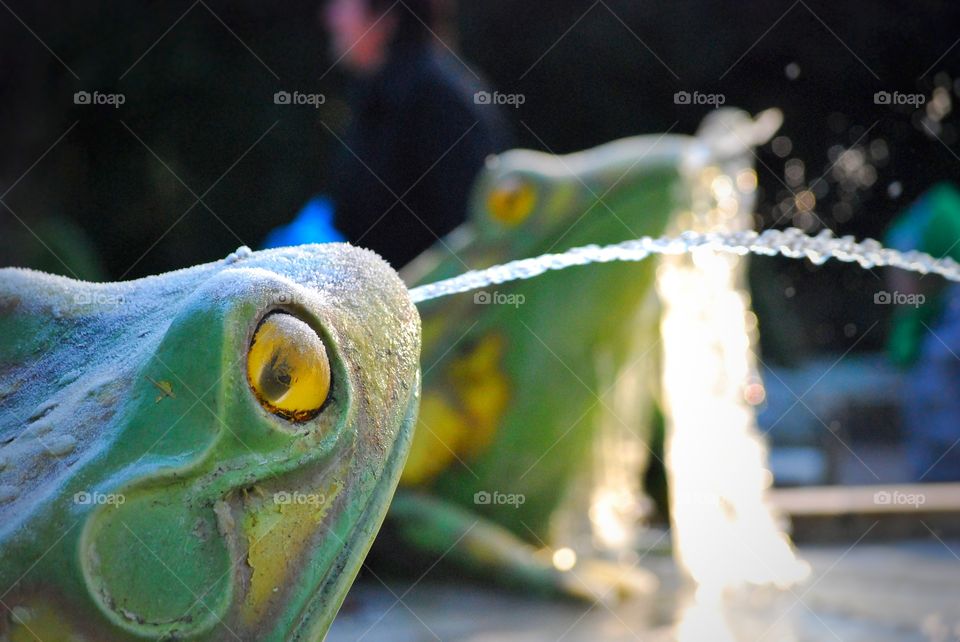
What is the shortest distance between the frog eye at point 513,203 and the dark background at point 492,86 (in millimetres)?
1955

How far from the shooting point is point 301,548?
1.13 meters

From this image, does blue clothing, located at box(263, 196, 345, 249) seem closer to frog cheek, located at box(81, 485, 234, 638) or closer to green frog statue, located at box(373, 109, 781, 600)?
green frog statue, located at box(373, 109, 781, 600)

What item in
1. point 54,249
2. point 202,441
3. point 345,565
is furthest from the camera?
point 54,249

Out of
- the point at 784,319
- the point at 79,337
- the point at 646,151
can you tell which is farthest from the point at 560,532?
the point at 784,319

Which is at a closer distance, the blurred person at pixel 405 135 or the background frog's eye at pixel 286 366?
the background frog's eye at pixel 286 366

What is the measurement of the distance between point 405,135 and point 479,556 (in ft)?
3.97

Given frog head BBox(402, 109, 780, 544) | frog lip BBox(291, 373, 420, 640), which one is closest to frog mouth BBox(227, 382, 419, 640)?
frog lip BBox(291, 373, 420, 640)

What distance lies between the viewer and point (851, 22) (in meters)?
6.59

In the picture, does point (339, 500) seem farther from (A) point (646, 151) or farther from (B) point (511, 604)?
(A) point (646, 151)

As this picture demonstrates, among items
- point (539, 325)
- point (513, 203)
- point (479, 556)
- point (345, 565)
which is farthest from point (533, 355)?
point (345, 565)

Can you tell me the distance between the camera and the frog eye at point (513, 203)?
3244 mm

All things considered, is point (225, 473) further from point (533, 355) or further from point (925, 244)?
point (925, 244)

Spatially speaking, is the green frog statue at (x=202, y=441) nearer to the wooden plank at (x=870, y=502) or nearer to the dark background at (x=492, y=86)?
the wooden plank at (x=870, y=502)

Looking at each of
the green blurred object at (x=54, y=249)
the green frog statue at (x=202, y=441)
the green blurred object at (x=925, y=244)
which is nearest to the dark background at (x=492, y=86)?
the green blurred object at (x=54, y=249)
